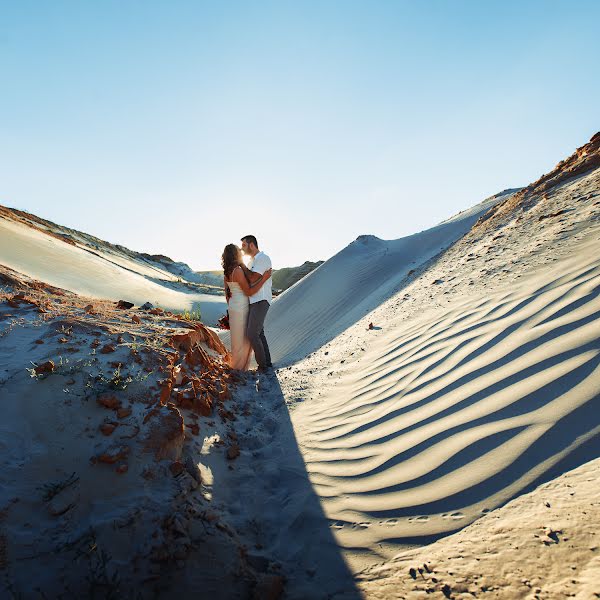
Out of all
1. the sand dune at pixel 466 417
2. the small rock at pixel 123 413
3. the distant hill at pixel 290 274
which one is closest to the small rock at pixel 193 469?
the small rock at pixel 123 413

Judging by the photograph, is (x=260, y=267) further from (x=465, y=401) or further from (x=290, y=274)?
(x=290, y=274)

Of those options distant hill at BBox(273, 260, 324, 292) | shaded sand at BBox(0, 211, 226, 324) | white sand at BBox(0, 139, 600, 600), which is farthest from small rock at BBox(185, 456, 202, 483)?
distant hill at BBox(273, 260, 324, 292)

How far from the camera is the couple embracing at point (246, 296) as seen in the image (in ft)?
15.2

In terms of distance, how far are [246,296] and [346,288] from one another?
14.1 ft

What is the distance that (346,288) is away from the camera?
8719 millimetres

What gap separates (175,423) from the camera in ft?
7.34

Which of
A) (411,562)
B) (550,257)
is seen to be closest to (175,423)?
(411,562)

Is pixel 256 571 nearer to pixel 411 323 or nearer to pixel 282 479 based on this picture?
pixel 282 479

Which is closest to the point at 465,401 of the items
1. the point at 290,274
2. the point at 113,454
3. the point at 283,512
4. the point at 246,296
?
the point at 283,512

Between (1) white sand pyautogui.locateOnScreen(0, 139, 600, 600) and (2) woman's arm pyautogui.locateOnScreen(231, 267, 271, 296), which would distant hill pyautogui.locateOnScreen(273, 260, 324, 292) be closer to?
(2) woman's arm pyautogui.locateOnScreen(231, 267, 271, 296)

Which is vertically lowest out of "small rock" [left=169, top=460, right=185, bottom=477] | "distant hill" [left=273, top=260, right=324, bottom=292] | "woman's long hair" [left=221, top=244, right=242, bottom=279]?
"small rock" [left=169, top=460, right=185, bottom=477]

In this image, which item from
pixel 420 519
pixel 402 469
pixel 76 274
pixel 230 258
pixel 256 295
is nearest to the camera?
pixel 420 519

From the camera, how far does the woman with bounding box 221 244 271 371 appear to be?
4605 millimetres

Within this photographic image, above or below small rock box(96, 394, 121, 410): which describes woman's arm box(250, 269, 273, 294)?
above
